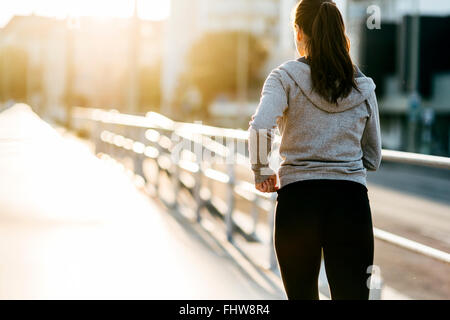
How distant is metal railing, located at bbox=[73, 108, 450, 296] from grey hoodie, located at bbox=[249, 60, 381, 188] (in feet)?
3.39

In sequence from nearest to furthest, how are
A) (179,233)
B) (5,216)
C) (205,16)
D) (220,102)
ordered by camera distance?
(179,233) → (5,216) → (220,102) → (205,16)

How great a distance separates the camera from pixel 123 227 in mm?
7895

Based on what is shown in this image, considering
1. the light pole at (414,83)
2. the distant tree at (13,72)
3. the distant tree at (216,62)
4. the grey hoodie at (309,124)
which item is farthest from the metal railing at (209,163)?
the distant tree at (216,62)

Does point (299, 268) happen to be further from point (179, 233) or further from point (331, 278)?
point (179, 233)

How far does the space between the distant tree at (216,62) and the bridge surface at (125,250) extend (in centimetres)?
5347

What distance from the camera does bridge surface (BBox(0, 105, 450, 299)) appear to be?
5.20 m

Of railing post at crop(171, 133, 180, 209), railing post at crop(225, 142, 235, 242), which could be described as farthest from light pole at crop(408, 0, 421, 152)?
railing post at crop(225, 142, 235, 242)

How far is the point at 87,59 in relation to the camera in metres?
96.2

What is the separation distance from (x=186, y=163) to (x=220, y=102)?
58.1m

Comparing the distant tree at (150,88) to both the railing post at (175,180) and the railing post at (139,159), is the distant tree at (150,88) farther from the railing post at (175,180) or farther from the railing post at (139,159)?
the railing post at (175,180)

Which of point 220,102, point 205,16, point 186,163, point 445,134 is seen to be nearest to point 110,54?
point 205,16

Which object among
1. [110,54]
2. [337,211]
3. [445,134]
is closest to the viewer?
[337,211]

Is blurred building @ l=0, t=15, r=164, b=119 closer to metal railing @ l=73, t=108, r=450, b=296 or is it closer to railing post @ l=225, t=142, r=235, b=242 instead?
metal railing @ l=73, t=108, r=450, b=296
